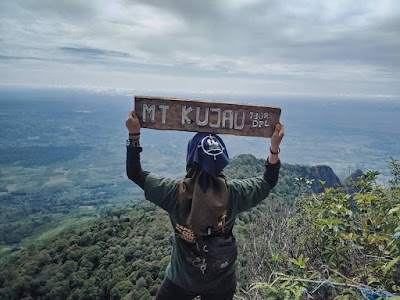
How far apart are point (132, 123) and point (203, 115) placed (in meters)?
0.56

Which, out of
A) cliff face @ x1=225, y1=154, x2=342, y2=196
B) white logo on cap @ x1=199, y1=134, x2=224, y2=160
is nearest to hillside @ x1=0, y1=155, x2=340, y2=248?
cliff face @ x1=225, y1=154, x2=342, y2=196

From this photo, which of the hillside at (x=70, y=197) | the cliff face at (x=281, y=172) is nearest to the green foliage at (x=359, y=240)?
the hillside at (x=70, y=197)

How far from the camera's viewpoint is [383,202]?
3.08 meters

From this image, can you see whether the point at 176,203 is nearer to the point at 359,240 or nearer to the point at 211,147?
the point at 211,147

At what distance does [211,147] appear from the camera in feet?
7.30

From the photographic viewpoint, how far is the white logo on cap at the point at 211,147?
2.20m

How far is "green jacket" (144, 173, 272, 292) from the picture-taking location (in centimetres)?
227

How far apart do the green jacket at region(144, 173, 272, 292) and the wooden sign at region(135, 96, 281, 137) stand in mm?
425

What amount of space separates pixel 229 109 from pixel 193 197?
2.58 ft

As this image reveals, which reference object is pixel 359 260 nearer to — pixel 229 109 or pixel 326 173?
pixel 229 109

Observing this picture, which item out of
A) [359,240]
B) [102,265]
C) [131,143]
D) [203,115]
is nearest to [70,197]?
[102,265]

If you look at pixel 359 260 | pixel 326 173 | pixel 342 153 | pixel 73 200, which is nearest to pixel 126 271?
pixel 359 260

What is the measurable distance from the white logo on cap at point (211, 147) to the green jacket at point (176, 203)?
1.02 ft

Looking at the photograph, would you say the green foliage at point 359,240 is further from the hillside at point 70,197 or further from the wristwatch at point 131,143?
the hillside at point 70,197
